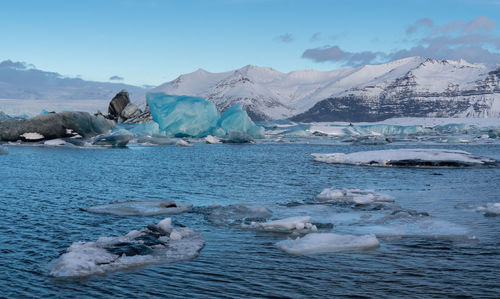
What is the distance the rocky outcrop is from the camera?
118 ft

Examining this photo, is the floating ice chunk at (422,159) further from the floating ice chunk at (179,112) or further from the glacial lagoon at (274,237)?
the floating ice chunk at (179,112)

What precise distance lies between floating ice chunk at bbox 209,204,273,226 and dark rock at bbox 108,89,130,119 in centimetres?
5841

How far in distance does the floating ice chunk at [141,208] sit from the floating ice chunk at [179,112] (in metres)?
40.3

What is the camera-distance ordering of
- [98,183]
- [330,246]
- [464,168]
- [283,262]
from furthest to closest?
1. [464,168]
2. [98,183]
3. [330,246]
4. [283,262]

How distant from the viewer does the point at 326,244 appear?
25.0 ft

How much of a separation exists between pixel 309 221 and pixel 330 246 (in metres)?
2.02

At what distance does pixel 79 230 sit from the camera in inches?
346

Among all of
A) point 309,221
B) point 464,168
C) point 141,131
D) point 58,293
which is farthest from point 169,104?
point 58,293

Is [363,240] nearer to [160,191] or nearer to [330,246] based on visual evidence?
[330,246]

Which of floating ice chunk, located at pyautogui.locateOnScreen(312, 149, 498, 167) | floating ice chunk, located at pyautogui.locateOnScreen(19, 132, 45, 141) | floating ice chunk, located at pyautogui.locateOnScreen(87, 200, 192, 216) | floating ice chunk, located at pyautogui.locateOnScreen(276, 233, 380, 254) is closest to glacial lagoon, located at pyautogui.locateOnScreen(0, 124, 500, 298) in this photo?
floating ice chunk, located at pyautogui.locateOnScreen(276, 233, 380, 254)

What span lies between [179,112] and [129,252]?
148 ft

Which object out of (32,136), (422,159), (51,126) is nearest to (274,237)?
(422,159)

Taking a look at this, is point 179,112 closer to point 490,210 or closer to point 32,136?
point 32,136

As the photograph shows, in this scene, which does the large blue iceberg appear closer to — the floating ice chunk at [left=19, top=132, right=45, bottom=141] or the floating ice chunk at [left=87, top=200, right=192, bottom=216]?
the floating ice chunk at [left=19, top=132, right=45, bottom=141]
